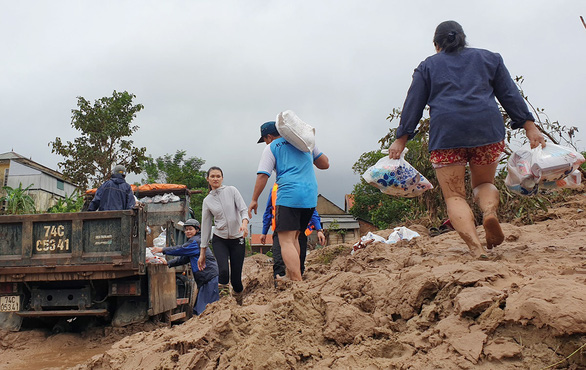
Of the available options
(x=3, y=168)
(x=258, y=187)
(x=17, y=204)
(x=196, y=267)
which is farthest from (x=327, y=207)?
(x=258, y=187)

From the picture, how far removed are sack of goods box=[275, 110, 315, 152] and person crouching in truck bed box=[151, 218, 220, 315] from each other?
2.24m

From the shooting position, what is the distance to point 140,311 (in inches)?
256

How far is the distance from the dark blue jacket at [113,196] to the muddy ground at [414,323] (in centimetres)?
362

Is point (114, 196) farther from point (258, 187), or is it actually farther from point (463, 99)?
point (463, 99)

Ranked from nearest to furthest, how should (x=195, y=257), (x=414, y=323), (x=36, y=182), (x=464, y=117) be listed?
(x=414, y=323) < (x=464, y=117) < (x=195, y=257) < (x=36, y=182)

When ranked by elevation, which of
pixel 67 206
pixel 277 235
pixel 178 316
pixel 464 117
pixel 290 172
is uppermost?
pixel 67 206

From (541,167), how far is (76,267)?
16.8 feet

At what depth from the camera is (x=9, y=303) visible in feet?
20.4

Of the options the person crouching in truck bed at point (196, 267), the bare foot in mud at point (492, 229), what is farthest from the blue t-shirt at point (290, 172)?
the person crouching in truck bed at point (196, 267)

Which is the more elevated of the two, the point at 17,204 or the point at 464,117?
the point at 17,204

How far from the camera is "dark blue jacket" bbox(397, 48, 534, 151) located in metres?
3.46

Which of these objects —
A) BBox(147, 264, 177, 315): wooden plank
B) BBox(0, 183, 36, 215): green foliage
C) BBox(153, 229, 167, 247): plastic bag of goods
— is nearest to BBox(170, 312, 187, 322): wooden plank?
BBox(147, 264, 177, 315): wooden plank

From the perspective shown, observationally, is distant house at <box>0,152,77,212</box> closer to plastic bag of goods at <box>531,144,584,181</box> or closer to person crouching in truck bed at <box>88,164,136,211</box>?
person crouching in truck bed at <box>88,164,136,211</box>

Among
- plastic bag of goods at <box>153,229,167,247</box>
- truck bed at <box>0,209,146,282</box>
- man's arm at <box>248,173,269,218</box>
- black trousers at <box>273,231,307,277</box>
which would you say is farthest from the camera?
plastic bag of goods at <box>153,229,167,247</box>
